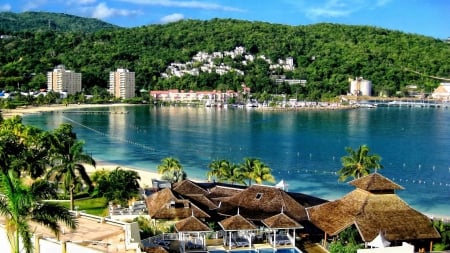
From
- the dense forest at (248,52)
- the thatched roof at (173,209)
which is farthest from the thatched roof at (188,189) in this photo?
the dense forest at (248,52)

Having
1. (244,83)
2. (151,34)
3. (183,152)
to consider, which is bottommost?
(183,152)

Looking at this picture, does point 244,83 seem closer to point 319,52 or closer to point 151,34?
point 319,52

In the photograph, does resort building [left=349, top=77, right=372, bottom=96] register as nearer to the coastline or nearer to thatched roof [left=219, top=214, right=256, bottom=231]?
the coastline

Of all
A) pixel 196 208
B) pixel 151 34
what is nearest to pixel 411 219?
pixel 196 208

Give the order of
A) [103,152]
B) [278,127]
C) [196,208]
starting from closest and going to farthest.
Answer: [196,208] < [103,152] < [278,127]

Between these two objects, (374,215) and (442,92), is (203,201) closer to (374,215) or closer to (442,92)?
(374,215)
